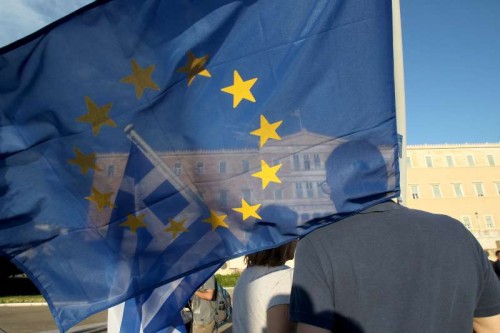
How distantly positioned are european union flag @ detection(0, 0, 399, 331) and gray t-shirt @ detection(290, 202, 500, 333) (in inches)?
26.2

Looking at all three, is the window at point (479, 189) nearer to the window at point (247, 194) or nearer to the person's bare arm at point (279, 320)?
the window at point (247, 194)

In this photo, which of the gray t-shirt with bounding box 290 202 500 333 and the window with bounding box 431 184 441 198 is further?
the window with bounding box 431 184 441 198

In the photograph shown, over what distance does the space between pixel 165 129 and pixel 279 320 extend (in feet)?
4.01

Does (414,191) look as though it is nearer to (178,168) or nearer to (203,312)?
(203,312)

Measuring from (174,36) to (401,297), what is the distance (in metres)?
1.82

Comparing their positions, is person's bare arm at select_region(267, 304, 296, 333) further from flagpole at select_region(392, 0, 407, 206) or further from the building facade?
the building facade

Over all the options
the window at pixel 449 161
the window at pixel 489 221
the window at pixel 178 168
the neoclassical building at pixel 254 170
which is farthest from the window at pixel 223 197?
the window at pixel 449 161

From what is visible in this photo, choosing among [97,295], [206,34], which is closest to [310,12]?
[206,34]

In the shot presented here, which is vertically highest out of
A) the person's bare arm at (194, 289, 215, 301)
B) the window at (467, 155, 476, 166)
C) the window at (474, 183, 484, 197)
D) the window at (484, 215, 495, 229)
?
the person's bare arm at (194, 289, 215, 301)

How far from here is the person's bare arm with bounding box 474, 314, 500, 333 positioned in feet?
5.04

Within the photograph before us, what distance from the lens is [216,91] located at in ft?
7.52

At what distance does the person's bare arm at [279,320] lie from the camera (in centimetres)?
176

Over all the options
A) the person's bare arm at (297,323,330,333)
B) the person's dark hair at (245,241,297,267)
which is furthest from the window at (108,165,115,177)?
the person's bare arm at (297,323,330,333)

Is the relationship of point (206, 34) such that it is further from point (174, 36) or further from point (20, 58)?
point (20, 58)
